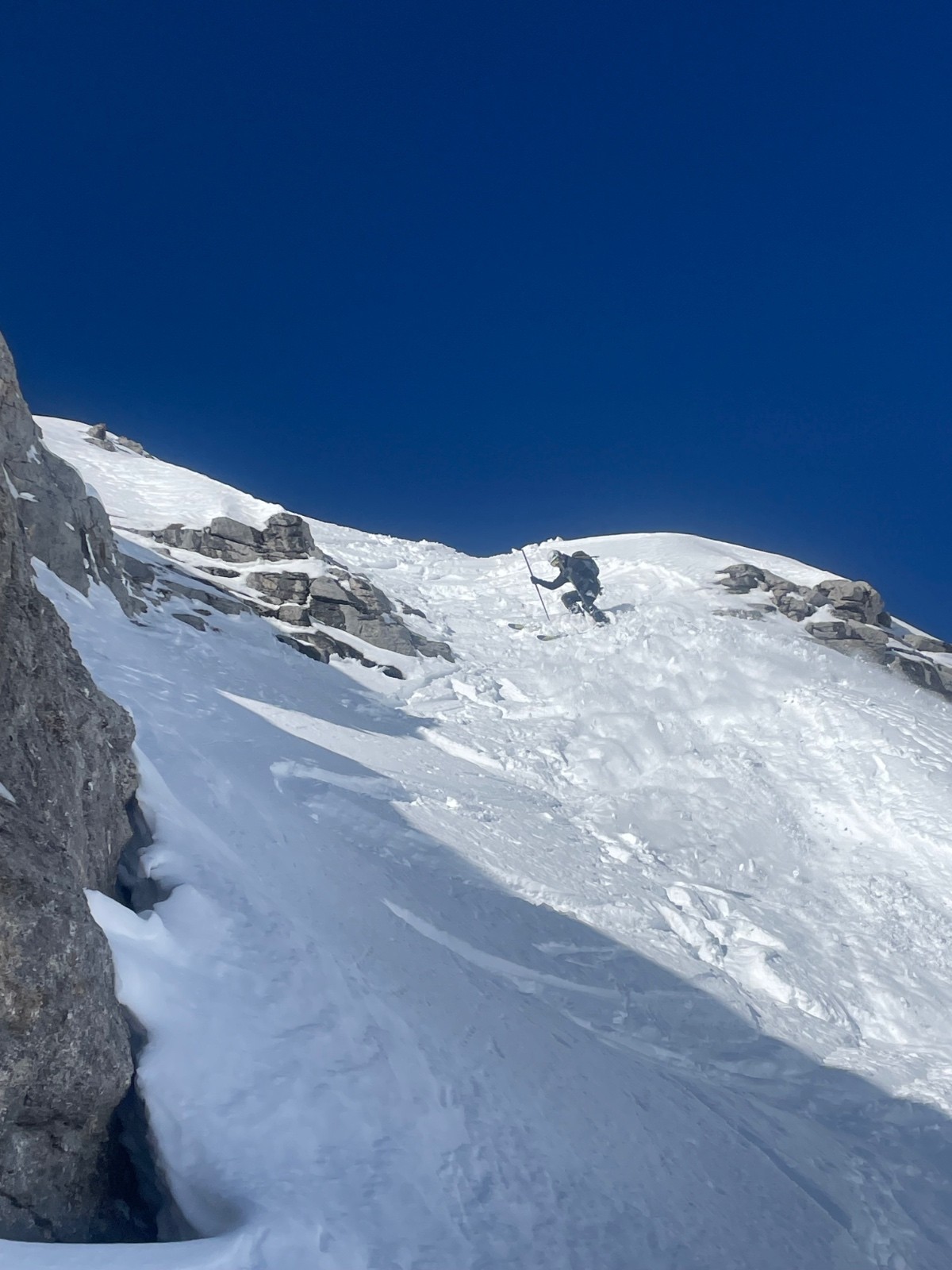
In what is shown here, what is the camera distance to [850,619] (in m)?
39.2

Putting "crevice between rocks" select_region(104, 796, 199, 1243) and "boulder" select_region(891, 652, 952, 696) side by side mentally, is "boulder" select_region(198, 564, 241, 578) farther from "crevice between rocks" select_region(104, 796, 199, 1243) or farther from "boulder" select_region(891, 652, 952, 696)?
"crevice between rocks" select_region(104, 796, 199, 1243)

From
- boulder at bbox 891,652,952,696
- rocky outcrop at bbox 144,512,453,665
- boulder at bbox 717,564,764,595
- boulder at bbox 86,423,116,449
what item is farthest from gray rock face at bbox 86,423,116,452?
boulder at bbox 891,652,952,696

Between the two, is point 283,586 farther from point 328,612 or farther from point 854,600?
point 854,600

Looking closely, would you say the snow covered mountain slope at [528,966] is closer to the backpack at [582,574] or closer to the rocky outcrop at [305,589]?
the rocky outcrop at [305,589]

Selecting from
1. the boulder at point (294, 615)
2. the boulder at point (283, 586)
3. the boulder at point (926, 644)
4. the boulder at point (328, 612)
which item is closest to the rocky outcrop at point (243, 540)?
the boulder at point (283, 586)

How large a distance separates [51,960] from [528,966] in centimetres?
812

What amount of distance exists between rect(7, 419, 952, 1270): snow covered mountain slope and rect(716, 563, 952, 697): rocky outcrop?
754 cm

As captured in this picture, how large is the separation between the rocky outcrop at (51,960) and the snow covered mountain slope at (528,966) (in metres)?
0.42

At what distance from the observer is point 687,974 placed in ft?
43.8

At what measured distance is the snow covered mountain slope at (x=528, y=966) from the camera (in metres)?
6.12

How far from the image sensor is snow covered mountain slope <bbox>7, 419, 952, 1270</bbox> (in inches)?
241

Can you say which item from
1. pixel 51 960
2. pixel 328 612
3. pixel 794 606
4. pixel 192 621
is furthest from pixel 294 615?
pixel 51 960

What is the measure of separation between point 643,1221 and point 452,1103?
6.08 feet

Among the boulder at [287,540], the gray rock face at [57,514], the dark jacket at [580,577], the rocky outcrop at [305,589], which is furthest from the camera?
the dark jacket at [580,577]
